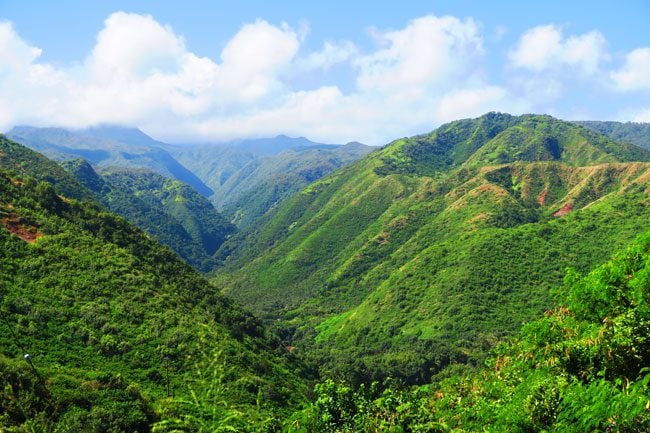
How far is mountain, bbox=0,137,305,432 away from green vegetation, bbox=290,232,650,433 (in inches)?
709

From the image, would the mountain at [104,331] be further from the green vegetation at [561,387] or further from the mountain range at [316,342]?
the green vegetation at [561,387]

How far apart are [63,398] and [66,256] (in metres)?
41.6

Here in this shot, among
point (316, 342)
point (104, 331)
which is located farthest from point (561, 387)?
point (316, 342)

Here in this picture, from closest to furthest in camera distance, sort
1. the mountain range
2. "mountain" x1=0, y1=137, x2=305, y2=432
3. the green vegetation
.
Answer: the green vegetation < the mountain range < "mountain" x1=0, y1=137, x2=305, y2=432

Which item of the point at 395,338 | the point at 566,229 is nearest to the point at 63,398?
the point at 395,338

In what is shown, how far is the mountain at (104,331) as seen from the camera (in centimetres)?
4097

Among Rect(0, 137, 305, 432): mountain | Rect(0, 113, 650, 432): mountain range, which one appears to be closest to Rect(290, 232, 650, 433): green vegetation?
Rect(0, 113, 650, 432): mountain range

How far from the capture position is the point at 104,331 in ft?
208

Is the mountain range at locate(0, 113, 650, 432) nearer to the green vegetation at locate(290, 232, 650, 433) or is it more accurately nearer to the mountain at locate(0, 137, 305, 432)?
the green vegetation at locate(290, 232, 650, 433)

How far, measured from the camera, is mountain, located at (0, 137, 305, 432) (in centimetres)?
4097

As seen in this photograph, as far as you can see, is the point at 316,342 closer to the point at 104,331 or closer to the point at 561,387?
the point at 104,331

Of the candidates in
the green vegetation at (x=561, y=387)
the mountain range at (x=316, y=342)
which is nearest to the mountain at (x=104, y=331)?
the mountain range at (x=316, y=342)

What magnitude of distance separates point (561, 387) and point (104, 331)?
6065 centimetres

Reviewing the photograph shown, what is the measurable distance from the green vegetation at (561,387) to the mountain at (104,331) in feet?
59.1
